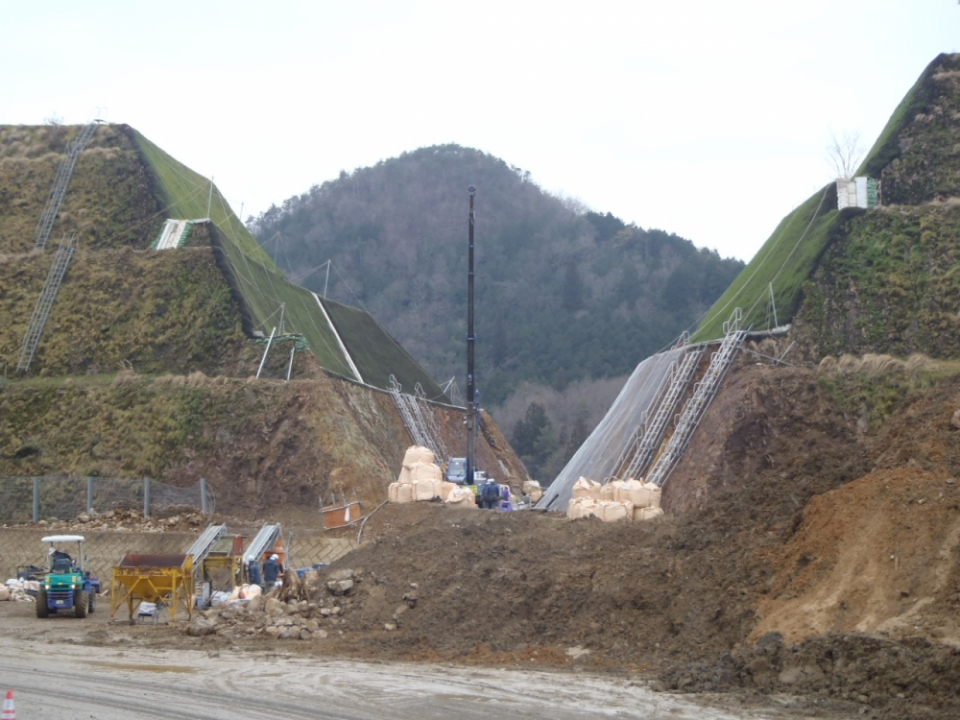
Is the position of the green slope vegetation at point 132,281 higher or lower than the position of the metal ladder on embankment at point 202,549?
higher

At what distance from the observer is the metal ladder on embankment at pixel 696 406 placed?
34625mm

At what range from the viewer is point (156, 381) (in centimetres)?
4500

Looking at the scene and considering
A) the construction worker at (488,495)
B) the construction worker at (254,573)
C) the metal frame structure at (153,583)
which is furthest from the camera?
the construction worker at (488,495)

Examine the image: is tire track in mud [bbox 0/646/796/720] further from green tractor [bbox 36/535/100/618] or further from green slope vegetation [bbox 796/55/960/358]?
green slope vegetation [bbox 796/55/960/358]

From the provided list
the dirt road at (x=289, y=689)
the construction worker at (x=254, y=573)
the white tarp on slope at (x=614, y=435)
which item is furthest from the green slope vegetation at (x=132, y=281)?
the dirt road at (x=289, y=689)

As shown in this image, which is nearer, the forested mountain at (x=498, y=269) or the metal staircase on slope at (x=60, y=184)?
the metal staircase on slope at (x=60, y=184)

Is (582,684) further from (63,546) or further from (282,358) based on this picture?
(282,358)

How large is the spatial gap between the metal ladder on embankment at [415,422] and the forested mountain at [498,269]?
6320 cm

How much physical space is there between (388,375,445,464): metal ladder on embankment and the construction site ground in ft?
70.4

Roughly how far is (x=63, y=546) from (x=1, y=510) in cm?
434

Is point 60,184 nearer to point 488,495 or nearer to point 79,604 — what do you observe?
point 488,495

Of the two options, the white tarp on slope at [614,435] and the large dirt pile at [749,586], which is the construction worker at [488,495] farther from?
the large dirt pile at [749,586]

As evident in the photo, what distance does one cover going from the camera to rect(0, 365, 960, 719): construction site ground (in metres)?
16.6

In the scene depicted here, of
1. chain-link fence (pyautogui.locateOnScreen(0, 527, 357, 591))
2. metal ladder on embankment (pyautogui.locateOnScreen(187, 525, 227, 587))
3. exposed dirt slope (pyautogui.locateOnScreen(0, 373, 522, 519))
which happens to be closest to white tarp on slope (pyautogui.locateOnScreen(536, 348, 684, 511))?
exposed dirt slope (pyautogui.locateOnScreen(0, 373, 522, 519))
